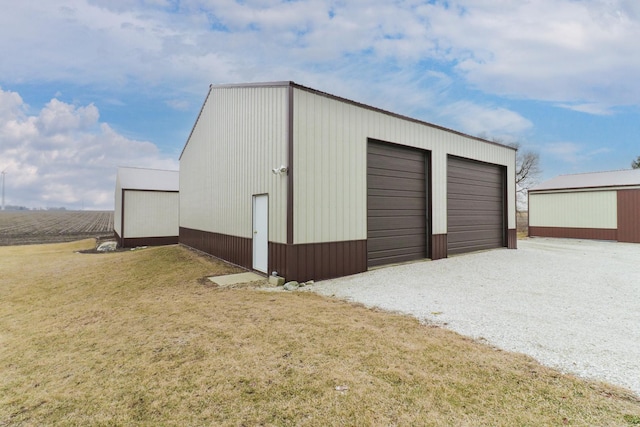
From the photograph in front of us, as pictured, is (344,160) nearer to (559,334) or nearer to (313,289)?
(313,289)

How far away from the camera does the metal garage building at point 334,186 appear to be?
721 cm

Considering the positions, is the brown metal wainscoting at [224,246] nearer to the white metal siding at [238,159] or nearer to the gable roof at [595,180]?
the white metal siding at [238,159]

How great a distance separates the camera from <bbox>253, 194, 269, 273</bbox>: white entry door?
7949 mm

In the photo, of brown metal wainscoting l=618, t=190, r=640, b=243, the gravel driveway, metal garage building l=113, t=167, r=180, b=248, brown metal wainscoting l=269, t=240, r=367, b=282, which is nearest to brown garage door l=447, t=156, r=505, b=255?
the gravel driveway

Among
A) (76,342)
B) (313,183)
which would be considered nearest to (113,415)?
(76,342)

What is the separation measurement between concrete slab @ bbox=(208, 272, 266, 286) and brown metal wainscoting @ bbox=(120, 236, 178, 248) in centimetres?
1260

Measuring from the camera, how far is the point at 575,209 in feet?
60.9

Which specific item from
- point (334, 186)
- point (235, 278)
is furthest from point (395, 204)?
point (235, 278)

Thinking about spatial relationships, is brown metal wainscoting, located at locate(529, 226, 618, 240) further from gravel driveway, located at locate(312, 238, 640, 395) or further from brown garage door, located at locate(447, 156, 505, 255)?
gravel driveway, located at locate(312, 238, 640, 395)

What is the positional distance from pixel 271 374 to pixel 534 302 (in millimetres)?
5125

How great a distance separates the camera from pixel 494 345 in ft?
11.8

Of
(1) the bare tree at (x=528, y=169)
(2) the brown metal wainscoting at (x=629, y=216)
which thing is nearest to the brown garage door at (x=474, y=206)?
(2) the brown metal wainscoting at (x=629, y=216)

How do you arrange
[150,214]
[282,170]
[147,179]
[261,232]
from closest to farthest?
[282,170], [261,232], [150,214], [147,179]

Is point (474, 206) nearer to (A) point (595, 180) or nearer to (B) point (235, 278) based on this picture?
(B) point (235, 278)
